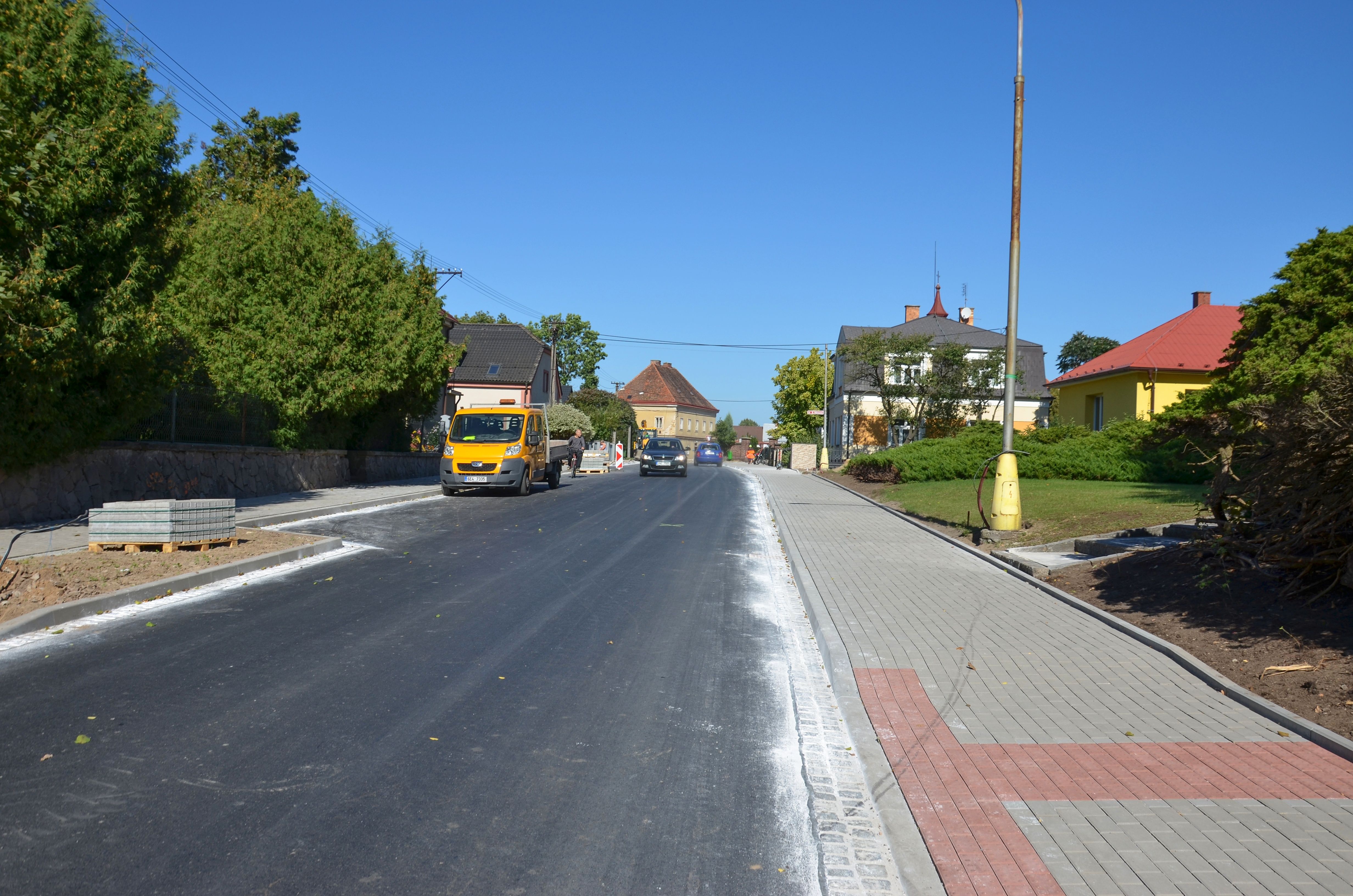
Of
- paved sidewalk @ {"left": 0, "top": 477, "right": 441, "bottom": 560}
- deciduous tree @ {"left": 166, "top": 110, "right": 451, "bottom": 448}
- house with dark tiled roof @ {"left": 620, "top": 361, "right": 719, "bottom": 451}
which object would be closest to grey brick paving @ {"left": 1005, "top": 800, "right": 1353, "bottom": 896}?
paved sidewalk @ {"left": 0, "top": 477, "right": 441, "bottom": 560}

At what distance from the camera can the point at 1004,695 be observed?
605cm

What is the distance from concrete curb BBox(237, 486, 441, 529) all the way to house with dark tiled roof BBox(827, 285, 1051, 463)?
3514cm

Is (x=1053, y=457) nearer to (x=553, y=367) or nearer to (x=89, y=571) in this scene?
(x=89, y=571)

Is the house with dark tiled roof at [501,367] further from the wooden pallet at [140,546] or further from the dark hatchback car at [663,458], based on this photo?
the wooden pallet at [140,546]

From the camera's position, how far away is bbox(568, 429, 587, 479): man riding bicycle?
35.0m

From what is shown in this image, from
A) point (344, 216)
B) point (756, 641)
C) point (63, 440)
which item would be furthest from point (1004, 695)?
point (344, 216)

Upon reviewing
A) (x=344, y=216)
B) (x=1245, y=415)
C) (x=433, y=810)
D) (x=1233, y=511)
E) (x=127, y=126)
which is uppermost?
(x=344, y=216)

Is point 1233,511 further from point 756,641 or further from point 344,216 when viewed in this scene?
point 344,216

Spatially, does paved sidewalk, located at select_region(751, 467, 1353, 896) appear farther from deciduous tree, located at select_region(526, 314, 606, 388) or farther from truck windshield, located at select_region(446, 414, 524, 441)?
deciduous tree, located at select_region(526, 314, 606, 388)

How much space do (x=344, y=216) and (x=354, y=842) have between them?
21.7 meters

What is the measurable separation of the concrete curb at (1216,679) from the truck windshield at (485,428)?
14.2 m

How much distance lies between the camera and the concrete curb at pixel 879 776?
3.64 m

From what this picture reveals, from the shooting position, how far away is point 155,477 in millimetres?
15234

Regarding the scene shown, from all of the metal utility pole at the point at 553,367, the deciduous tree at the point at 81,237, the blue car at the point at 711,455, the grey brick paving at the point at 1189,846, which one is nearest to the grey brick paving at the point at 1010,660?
the grey brick paving at the point at 1189,846
